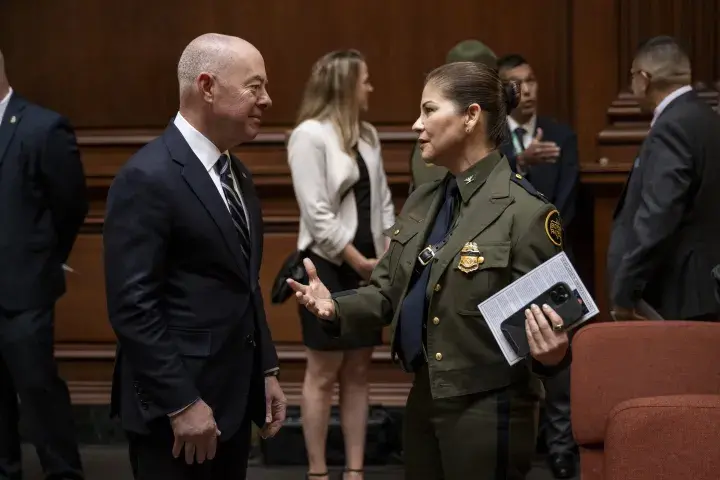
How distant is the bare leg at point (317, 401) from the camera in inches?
169

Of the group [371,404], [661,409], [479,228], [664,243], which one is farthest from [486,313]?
[371,404]

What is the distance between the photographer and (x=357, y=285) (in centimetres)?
427

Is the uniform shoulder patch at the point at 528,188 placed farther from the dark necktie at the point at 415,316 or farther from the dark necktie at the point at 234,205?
the dark necktie at the point at 234,205

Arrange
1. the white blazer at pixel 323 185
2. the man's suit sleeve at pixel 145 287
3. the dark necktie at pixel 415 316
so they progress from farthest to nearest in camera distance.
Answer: the white blazer at pixel 323 185 → the dark necktie at pixel 415 316 → the man's suit sleeve at pixel 145 287

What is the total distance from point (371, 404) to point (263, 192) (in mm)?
1065

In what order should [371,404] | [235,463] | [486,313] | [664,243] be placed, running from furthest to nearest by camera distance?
[371,404]
[664,243]
[235,463]
[486,313]

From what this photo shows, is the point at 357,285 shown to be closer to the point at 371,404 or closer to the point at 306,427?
the point at 306,427

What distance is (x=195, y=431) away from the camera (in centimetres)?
246

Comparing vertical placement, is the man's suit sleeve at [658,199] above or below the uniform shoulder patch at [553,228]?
below

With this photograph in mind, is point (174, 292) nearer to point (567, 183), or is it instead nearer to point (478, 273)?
point (478, 273)

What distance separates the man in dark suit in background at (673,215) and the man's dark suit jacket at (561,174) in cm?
54

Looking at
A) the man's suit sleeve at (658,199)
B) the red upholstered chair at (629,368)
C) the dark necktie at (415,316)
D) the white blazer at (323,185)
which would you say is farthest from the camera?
the white blazer at (323,185)

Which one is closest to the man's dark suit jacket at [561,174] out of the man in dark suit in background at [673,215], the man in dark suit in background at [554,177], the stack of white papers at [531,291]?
the man in dark suit in background at [554,177]

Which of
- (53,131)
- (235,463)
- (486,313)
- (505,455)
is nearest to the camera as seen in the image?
(486,313)
